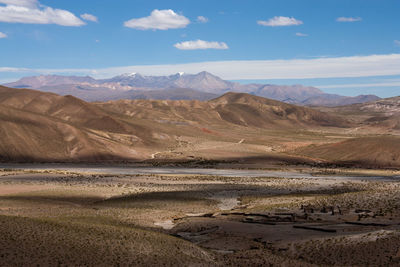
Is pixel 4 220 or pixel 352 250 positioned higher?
pixel 4 220

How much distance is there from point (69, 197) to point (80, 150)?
6023 centimetres

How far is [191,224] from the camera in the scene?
116 feet

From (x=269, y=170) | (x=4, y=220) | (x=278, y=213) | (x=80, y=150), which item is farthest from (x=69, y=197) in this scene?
(x=80, y=150)

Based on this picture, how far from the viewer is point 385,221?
108 feet

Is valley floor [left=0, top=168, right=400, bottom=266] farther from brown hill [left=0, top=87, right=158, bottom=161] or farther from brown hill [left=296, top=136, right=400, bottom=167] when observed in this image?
brown hill [left=296, top=136, right=400, bottom=167]

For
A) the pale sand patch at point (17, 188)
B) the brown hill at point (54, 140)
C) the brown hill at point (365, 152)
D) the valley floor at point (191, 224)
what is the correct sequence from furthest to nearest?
the brown hill at point (54, 140) < the brown hill at point (365, 152) < the pale sand patch at point (17, 188) < the valley floor at point (191, 224)

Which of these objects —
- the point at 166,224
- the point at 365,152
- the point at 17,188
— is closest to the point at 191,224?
the point at 166,224

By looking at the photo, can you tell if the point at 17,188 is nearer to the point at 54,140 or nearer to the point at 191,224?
the point at 191,224

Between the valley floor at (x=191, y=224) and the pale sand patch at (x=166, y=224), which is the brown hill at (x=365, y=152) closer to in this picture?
the valley floor at (x=191, y=224)

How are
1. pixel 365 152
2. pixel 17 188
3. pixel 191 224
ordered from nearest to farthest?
pixel 191 224 → pixel 17 188 → pixel 365 152

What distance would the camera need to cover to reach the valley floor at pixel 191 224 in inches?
927

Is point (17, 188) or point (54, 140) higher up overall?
point (54, 140)

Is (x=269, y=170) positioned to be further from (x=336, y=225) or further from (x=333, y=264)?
(x=333, y=264)

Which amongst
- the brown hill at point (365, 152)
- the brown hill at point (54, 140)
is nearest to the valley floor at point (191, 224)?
the brown hill at point (54, 140)
